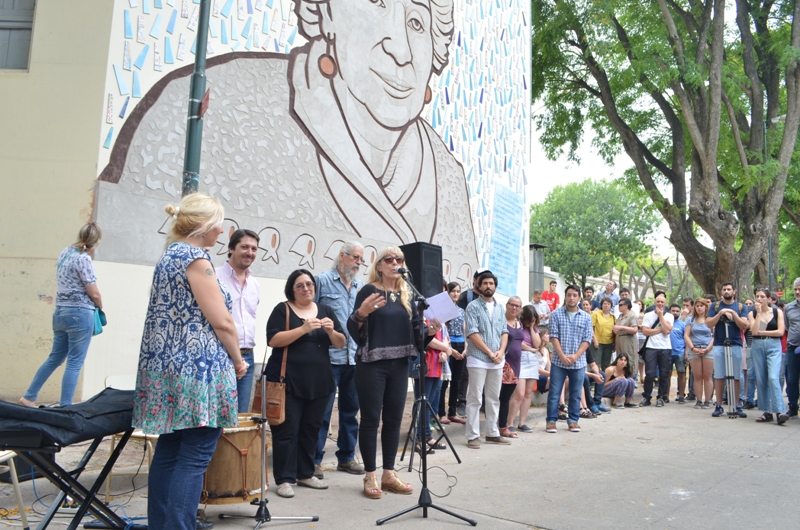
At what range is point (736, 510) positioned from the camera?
5.09 metres

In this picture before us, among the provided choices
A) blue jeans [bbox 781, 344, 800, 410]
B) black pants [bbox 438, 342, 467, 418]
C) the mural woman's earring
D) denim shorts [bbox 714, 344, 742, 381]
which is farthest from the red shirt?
the mural woman's earring

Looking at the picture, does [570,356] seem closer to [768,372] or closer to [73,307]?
[768,372]

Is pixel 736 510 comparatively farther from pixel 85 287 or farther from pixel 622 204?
pixel 622 204

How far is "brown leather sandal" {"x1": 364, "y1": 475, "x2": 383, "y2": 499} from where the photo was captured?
5297mm

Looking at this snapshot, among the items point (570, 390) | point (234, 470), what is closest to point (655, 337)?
point (570, 390)

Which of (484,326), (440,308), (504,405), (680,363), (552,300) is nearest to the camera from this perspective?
(440,308)

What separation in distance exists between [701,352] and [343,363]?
26.7 ft

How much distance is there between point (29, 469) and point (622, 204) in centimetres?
4412

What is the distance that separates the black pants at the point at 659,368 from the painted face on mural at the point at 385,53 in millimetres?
6343

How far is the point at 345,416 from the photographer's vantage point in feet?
20.5

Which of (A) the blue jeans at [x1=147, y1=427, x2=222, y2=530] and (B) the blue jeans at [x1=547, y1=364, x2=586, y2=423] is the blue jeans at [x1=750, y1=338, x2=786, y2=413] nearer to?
(B) the blue jeans at [x1=547, y1=364, x2=586, y2=423]

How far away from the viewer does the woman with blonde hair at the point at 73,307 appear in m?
6.57

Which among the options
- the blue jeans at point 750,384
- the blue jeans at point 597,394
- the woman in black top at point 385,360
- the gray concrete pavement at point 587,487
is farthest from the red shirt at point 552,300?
the woman in black top at point 385,360

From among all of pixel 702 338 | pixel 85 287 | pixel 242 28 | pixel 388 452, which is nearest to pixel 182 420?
pixel 388 452
